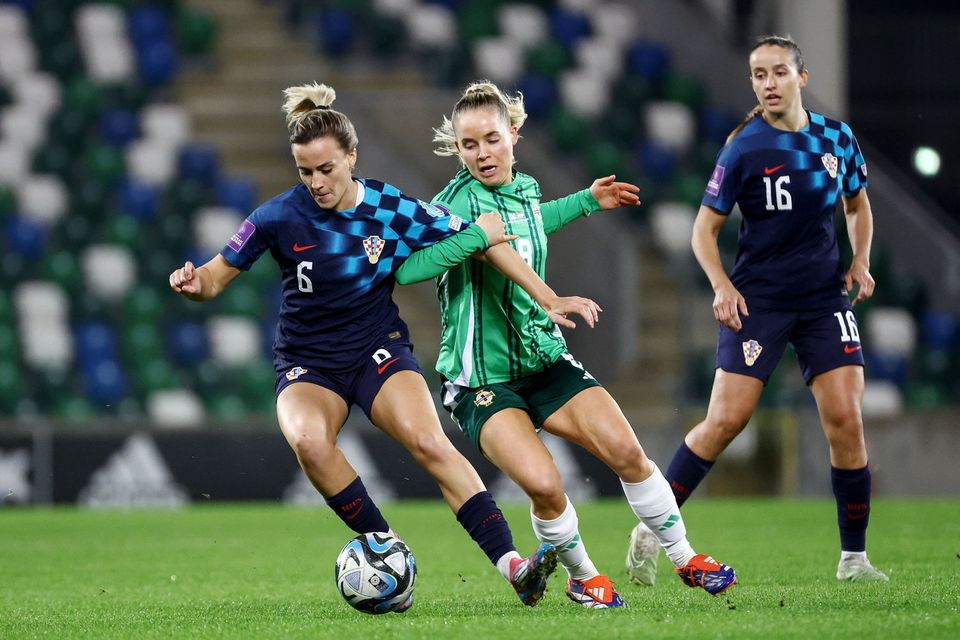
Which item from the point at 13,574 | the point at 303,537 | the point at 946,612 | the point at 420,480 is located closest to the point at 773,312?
the point at 946,612

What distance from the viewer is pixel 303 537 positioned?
9.17 meters

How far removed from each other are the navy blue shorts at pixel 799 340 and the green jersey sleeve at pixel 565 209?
0.80 metres

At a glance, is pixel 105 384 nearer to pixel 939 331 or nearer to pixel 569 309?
pixel 939 331

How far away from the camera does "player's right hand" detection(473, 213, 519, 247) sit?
5066 mm

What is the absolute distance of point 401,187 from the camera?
1512 centimetres

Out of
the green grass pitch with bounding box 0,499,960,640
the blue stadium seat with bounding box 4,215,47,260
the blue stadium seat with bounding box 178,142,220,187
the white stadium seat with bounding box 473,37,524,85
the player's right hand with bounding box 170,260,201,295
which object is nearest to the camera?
the green grass pitch with bounding box 0,499,960,640

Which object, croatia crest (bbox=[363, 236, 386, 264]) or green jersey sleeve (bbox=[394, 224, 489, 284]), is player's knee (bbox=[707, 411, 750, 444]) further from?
croatia crest (bbox=[363, 236, 386, 264])

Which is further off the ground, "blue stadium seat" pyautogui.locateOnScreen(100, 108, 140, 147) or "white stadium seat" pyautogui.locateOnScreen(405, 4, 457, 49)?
"white stadium seat" pyautogui.locateOnScreen(405, 4, 457, 49)

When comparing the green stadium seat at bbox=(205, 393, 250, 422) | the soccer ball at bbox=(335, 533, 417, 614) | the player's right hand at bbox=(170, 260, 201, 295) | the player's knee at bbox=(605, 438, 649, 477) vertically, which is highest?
the player's right hand at bbox=(170, 260, 201, 295)

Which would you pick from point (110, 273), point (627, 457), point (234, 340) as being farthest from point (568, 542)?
point (110, 273)

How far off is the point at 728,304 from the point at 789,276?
10.8 inches

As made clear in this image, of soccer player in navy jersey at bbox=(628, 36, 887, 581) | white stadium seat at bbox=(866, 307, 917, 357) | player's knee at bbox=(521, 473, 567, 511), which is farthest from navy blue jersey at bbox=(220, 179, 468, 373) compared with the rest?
white stadium seat at bbox=(866, 307, 917, 357)

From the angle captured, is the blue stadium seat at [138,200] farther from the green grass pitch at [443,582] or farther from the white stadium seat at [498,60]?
the green grass pitch at [443,582]

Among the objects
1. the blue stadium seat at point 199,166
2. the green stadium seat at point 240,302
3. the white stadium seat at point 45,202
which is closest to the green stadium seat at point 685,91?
the blue stadium seat at point 199,166
